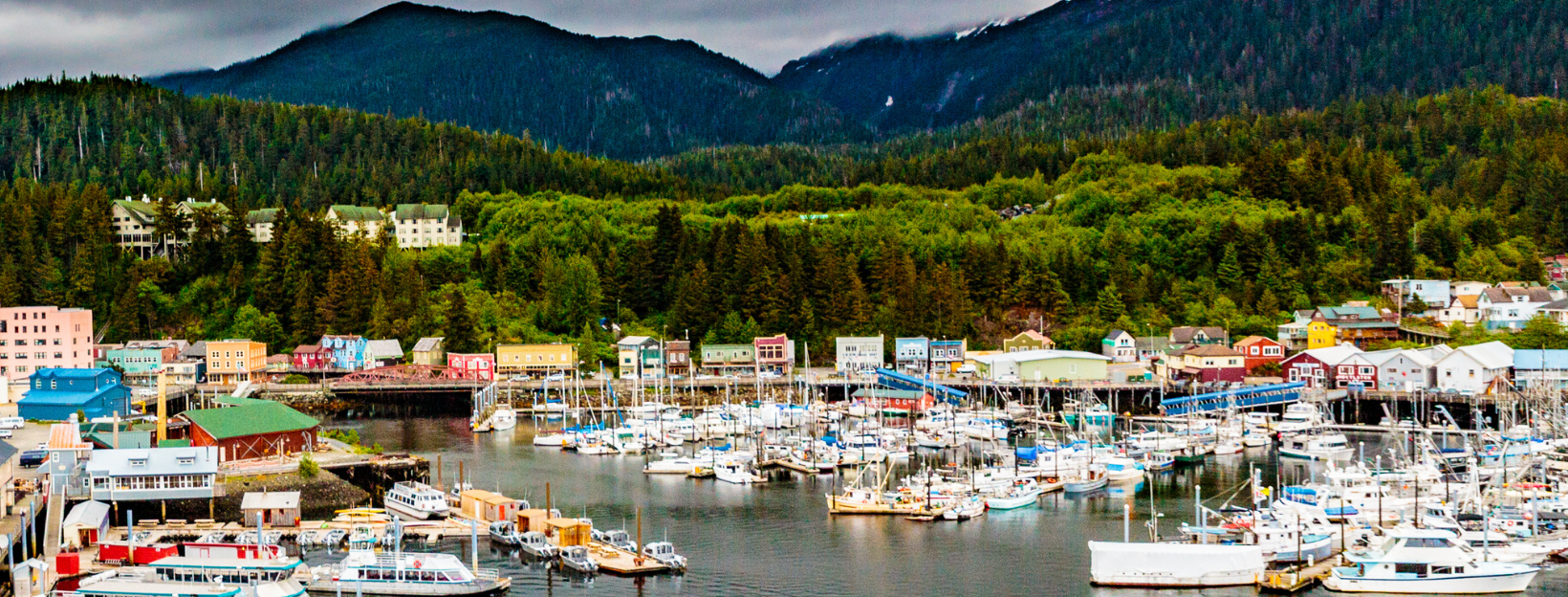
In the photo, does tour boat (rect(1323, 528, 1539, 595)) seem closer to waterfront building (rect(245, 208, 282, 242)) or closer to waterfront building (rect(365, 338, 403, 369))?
waterfront building (rect(365, 338, 403, 369))

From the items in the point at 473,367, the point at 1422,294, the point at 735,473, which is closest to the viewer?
the point at 735,473

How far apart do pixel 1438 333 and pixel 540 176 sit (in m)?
56.3

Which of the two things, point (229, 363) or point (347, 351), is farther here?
point (347, 351)

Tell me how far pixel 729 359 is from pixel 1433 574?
41.7 meters

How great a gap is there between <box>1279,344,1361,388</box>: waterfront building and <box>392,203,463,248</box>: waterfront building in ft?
155

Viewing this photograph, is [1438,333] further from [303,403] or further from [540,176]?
[540,176]

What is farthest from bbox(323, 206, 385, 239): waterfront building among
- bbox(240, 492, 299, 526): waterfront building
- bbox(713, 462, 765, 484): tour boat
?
bbox(240, 492, 299, 526): waterfront building

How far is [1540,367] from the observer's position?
52938mm

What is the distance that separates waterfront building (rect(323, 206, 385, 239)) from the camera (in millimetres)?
84000


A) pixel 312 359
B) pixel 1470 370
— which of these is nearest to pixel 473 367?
pixel 312 359

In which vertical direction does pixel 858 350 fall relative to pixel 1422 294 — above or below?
below

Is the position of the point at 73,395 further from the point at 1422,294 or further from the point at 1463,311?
the point at 1422,294

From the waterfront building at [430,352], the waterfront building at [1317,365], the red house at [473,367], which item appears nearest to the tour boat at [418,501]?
the red house at [473,367]

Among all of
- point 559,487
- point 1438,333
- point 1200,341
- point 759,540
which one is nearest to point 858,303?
point 1200,341
